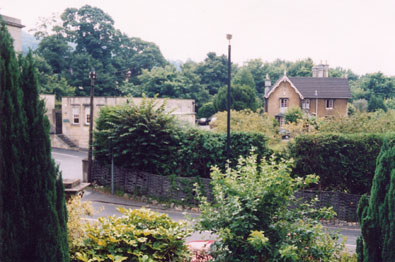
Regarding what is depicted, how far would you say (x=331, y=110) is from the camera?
4847cm

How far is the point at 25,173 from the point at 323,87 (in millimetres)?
48218

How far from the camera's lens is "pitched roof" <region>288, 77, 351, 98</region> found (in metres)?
48.2

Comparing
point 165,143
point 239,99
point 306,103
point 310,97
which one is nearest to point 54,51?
point 239,99

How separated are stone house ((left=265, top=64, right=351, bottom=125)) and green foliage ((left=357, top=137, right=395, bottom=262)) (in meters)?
41.6

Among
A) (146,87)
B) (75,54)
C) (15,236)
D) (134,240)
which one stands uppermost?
(75,54)

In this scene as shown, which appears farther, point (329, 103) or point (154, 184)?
point (329, 103)

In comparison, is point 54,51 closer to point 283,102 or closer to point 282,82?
point 282,82

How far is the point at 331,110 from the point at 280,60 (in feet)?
159

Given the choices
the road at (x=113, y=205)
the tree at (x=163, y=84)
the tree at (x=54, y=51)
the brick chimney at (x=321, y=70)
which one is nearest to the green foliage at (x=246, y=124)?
the road at (x=113, y=205)

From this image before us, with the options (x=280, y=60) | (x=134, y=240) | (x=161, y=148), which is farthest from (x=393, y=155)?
(x=280, y=60)

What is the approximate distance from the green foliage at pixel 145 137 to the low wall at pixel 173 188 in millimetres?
590

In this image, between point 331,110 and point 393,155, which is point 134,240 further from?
point 331,110

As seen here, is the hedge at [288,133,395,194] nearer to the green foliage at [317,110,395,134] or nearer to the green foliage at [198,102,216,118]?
the green foliage at [317,110,395,134]

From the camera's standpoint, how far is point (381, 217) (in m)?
6.27
